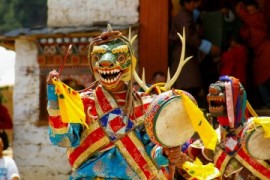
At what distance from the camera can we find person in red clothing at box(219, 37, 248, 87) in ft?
42.3

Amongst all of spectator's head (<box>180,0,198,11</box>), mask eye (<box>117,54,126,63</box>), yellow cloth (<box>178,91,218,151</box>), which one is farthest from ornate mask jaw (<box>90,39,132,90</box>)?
spectator's head (<box>180,0,198,11</box>)

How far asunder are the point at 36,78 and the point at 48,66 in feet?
0.99

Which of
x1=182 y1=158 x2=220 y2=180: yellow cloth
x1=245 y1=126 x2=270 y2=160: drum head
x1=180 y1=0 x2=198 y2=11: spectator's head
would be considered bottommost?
x1=182 y1=158 x2=220 y2=180: yellow cloth

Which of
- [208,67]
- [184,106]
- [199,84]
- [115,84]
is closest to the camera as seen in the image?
[184,106]

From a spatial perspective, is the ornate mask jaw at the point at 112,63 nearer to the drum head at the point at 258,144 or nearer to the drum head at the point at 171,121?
the drum head at the point at 171,121

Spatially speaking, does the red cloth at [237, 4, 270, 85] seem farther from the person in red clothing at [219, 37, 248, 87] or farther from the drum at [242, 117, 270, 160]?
the drum at [242, 117, 270, 160]

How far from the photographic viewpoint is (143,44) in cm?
1293

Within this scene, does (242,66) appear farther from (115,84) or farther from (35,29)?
(115,84)

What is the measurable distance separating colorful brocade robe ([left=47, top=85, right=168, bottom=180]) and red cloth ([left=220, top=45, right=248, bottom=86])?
18.5 ft

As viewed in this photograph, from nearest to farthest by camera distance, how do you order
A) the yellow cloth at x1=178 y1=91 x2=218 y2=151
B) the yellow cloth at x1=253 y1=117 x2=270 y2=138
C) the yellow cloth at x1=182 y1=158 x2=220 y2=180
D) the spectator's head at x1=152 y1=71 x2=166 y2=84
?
1. the yellow cloth at x1=178 y1=91 x2=218 y2=151
2. the yellow cloth at x1=253 y1=117 x2=270 y2=138
3. the yellow cloth at x1=182 y1=158 x2=220 y2=180
4. the spectator's head at x1=152 y1=71 x2=166 y2=84

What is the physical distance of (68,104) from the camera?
A: 271 inches

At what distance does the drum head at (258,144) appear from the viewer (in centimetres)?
789

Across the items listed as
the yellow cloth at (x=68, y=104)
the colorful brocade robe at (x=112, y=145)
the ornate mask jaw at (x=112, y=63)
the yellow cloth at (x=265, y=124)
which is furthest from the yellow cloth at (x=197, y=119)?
the yellow cloth at (x=265, y=124)

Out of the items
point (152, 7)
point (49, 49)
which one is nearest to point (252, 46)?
point (152, 7)
